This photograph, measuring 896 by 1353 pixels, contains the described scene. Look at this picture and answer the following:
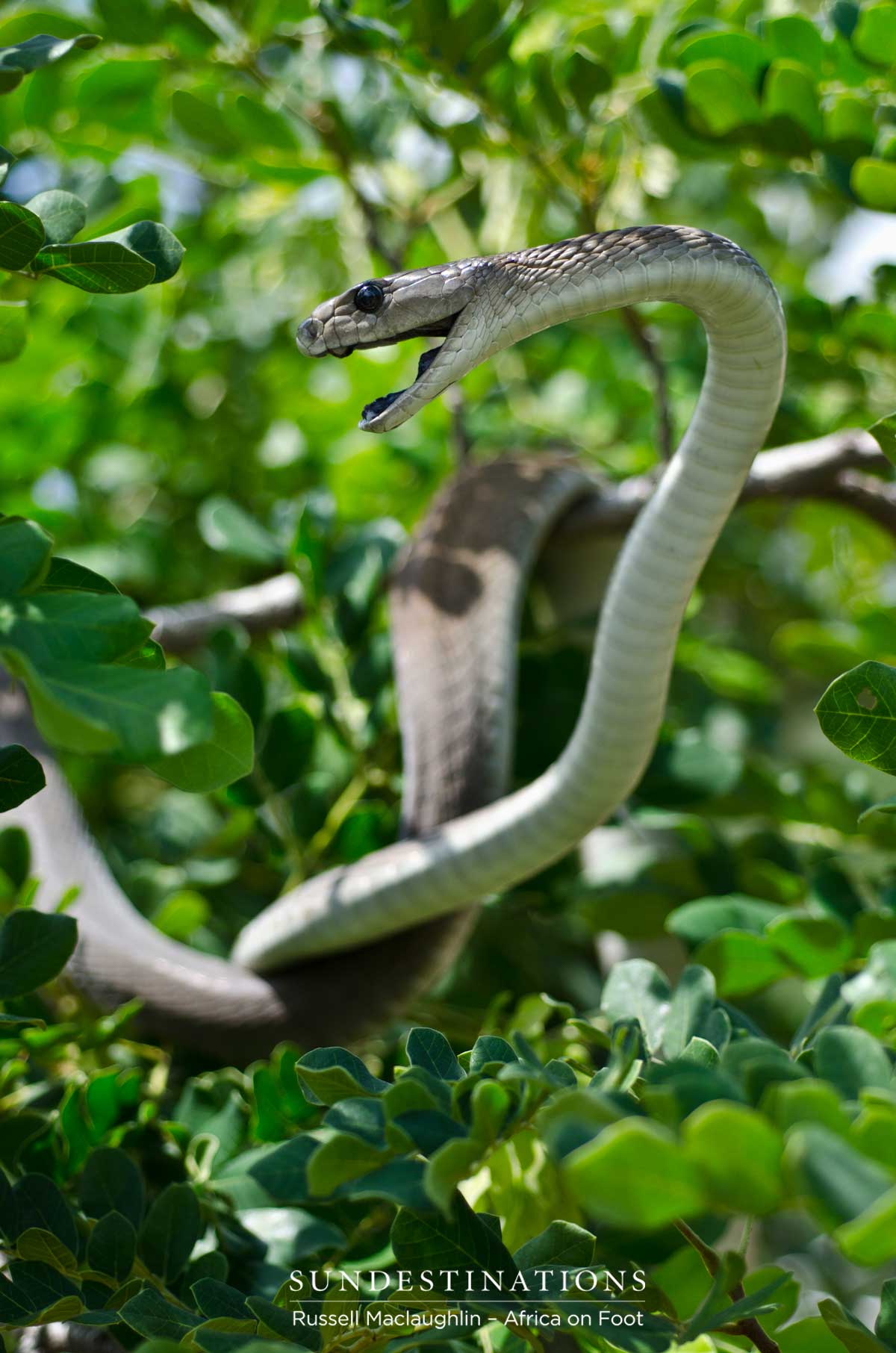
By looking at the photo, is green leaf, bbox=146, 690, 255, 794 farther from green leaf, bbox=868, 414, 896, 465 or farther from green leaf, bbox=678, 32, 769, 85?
green leaf, bbox=678, 32, 769, 85

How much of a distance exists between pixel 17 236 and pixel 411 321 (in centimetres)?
49

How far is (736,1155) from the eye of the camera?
22.6 inches

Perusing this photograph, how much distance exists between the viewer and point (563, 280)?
131 cm

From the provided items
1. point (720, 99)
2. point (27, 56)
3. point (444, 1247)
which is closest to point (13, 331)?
point (27, 56)

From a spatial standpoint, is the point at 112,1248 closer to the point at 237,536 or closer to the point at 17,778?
the point at 17,778

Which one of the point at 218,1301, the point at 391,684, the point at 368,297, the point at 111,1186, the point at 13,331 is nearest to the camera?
the point at 218,1301

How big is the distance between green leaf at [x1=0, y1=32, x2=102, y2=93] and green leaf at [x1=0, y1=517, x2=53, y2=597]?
0.55 meters

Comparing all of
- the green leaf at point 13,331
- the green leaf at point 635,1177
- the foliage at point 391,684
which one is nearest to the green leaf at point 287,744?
the foliage at point 391,684

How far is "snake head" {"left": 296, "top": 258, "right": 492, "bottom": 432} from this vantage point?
133 centimetres

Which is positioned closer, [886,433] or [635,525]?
[886,433]

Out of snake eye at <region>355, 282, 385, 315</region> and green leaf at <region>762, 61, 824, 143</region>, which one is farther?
green leaf at <region>762, 61, 824, 143</region>

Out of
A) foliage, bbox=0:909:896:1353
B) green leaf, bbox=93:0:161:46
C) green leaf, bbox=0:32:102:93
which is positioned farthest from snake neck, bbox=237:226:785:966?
green leaf, bbox=93:0:161:46

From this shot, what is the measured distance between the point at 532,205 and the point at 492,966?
1535 mm

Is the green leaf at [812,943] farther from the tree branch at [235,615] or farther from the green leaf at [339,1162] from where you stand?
the tree branch at [235,615]
